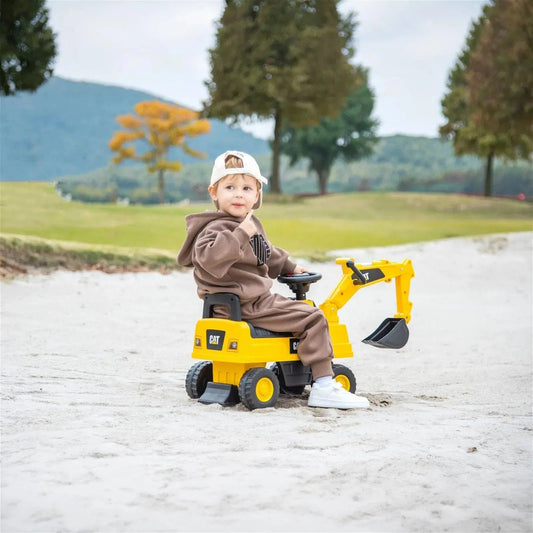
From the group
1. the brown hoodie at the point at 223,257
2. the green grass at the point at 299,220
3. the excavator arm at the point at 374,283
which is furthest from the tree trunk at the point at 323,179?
the brown hoodie at the point at 223,257

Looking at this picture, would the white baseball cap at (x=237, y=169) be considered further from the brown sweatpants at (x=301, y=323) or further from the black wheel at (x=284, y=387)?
the black wheel at (x=284, y=387)

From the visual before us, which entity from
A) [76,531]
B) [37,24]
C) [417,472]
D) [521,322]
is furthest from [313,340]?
[37,24]

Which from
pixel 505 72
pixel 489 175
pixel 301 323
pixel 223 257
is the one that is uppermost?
pixel 505 72

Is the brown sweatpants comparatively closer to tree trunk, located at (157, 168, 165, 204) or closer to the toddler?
the toddler

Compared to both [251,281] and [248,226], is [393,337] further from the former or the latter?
[248,226]

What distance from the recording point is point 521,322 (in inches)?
347

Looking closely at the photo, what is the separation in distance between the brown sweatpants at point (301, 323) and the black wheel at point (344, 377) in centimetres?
28

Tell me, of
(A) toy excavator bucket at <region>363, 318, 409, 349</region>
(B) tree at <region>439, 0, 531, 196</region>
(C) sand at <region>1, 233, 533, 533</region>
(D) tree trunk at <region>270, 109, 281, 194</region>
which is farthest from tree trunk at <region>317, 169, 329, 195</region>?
(A) toy excavator bucket at <region>363, 318, 409, 349</region>

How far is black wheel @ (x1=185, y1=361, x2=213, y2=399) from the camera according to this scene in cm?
443

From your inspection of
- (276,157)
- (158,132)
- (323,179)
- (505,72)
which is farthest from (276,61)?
(323,179)

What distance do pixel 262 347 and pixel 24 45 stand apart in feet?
34.0

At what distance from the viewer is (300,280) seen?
4430 millimetres

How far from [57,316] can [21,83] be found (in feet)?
21.5

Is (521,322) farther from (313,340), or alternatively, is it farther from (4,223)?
(4,223)
